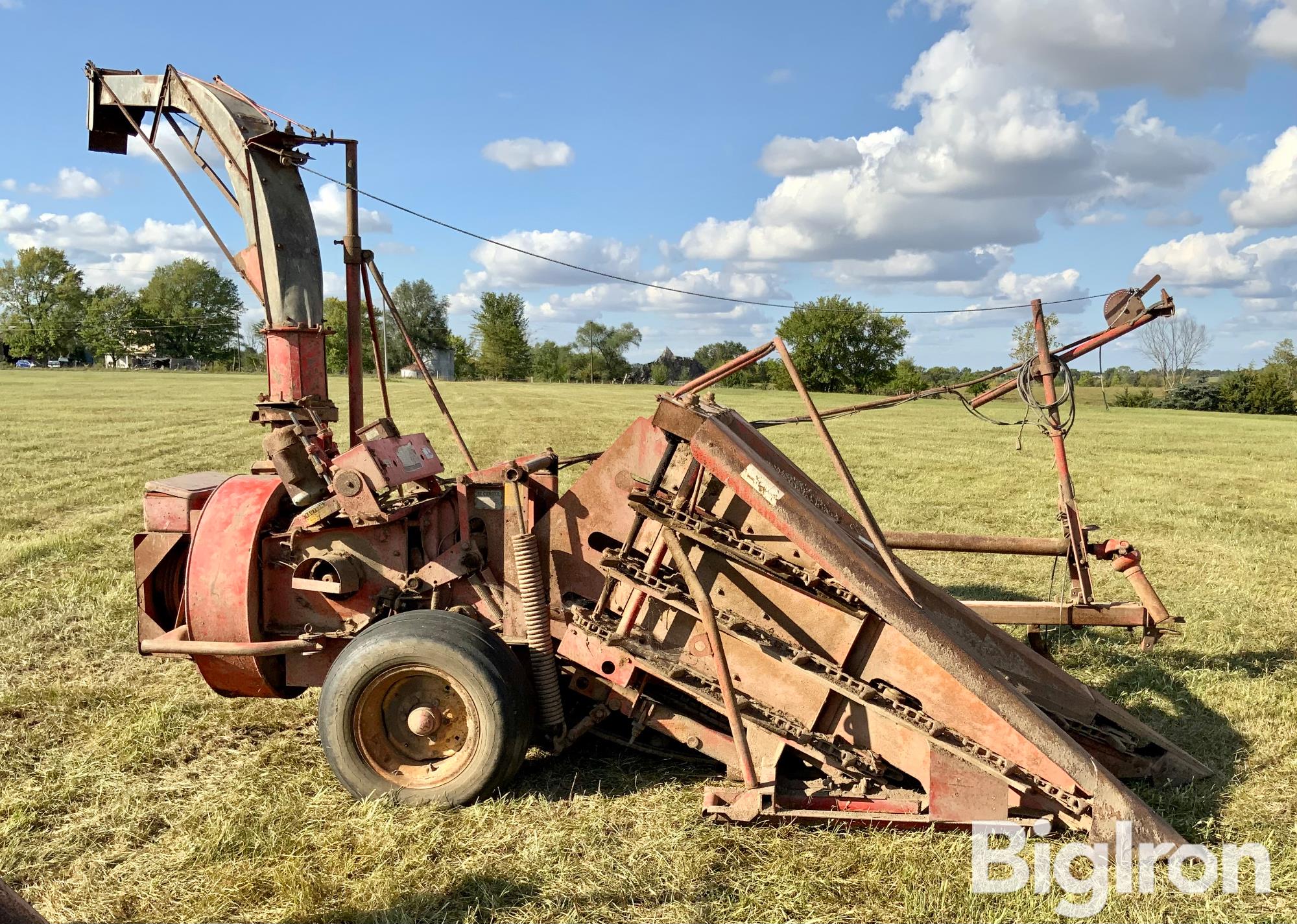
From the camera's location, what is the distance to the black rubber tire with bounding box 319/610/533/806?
4.16 meters

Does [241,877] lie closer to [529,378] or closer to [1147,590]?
[1147,590]

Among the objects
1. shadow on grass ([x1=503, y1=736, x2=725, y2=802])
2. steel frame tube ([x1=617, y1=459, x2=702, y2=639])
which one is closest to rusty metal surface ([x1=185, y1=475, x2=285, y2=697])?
shadow on grass ([x1=503, y1=736, x2=725, y2=802])

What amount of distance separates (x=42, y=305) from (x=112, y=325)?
8645 mm

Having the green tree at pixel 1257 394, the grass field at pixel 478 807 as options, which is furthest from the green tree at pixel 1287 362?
the grass field at pixel 478 807

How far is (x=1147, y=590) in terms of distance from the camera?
17.1 feet

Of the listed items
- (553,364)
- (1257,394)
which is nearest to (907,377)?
(1257,394)

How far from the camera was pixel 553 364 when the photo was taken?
342 ft

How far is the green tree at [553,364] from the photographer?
102 m

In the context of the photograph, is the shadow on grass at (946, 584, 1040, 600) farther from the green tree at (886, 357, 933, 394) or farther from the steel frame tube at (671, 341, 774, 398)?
the green tree at (886, 357, 933, 394)

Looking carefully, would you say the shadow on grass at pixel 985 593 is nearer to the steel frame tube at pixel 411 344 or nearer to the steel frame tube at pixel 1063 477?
the steel frame tube at pixel 1063 477

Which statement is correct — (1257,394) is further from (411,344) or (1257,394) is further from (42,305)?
(42,305)

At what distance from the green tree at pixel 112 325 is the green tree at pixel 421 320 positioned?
2618cm

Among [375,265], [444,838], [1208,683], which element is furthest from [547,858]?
[1208,683]

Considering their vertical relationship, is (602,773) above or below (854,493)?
below
